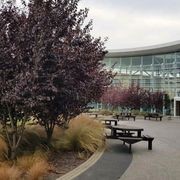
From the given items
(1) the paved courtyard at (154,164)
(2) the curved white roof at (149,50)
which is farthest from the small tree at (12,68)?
(2) the curved white roof at (149,50)

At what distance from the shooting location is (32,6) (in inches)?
364

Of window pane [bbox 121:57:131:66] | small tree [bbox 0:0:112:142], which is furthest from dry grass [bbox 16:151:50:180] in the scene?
window pane [bbox 121:57:131:66]

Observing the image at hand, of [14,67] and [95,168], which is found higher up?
[14,67]

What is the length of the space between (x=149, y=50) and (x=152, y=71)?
3251 mm

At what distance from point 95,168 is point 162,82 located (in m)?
53.1

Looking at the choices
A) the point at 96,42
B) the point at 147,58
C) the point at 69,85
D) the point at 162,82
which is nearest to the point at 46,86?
the point at 69,85

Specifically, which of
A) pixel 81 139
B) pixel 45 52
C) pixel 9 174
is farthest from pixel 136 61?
pixel 9 174

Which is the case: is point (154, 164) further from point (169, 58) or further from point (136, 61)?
point (136, 61)

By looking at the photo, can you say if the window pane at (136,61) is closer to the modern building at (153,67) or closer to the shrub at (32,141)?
the modern building at (153,67)

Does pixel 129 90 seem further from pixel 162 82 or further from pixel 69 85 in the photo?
pixel 69 85

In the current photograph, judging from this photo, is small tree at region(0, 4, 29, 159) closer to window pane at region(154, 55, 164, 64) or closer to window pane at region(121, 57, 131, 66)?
window pane at region(154, 55, 164, 64)

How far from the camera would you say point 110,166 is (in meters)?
9.02

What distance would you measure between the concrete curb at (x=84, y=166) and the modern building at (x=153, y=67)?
4350 centimetres

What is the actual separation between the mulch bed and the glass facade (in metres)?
47.5
